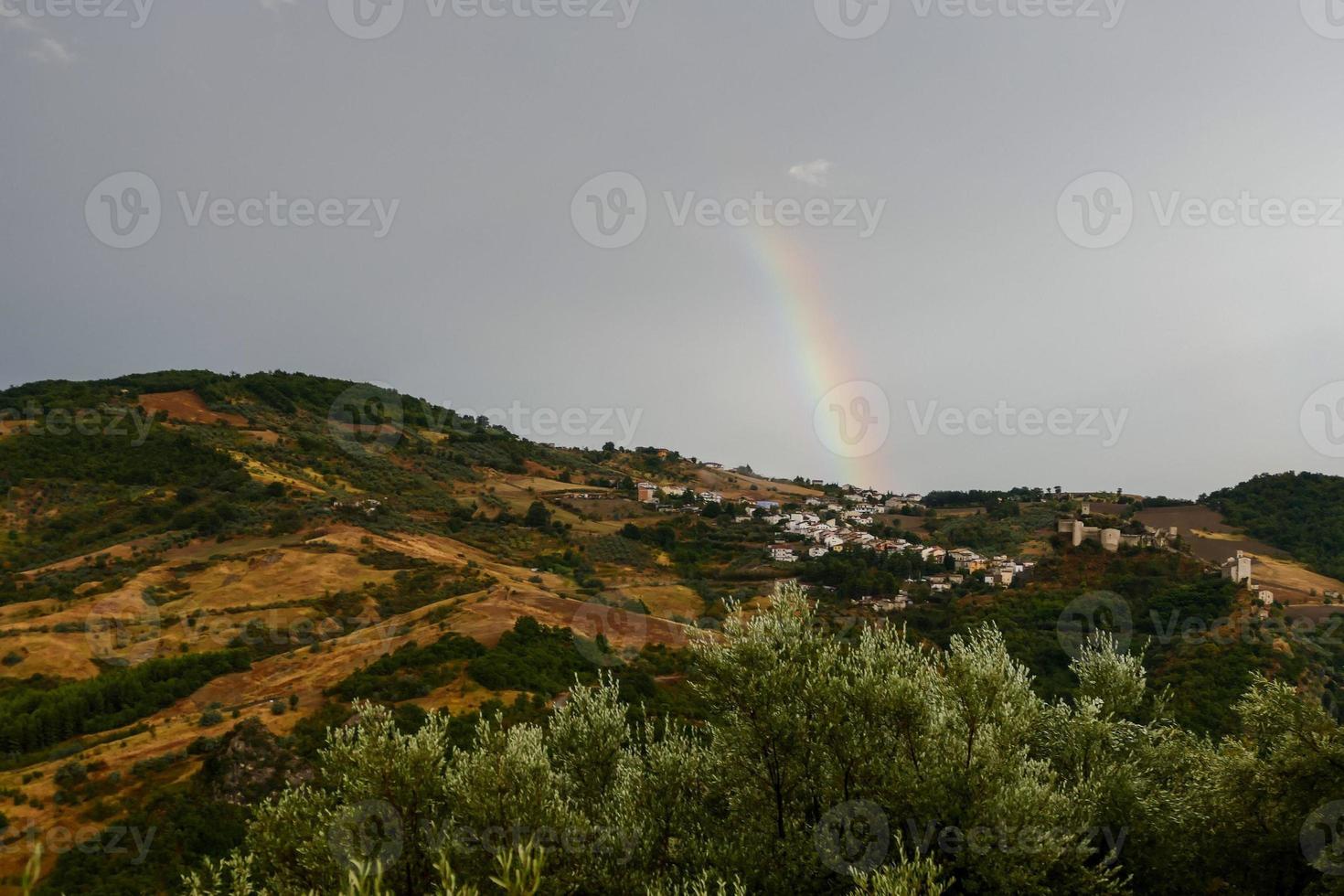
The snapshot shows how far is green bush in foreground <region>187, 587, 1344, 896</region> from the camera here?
15.5m

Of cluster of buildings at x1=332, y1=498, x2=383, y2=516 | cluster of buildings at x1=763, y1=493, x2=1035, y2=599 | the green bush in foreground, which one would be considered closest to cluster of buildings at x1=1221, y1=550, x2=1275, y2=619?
cluster of buildings at x1=763, y1=493, x2=1035, y2=599

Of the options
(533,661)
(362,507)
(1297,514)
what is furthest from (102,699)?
(1297,514)

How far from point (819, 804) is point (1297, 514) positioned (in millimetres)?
128478

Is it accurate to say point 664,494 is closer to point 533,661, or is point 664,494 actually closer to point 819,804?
point 533,661

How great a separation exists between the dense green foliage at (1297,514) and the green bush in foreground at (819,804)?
311 feet

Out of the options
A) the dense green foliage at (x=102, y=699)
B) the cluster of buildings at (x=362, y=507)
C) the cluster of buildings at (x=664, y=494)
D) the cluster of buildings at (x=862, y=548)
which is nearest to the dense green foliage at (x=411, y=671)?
the dense green foliage at (x=102, y=699)

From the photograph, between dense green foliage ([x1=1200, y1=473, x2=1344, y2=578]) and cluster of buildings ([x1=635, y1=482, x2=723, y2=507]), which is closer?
dense green foliage ([x1=1200, y1=473, x2=1344, y2=578])

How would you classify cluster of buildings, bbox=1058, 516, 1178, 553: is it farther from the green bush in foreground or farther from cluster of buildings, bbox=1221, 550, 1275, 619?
the green bush in foreground

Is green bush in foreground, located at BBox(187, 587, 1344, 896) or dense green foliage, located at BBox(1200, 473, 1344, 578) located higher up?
dense green foliage, located at BBox(1200, 473, 1344, 578)

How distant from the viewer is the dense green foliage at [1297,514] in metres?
93.2

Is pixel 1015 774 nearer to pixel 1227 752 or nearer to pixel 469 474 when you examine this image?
pixel 1227 752

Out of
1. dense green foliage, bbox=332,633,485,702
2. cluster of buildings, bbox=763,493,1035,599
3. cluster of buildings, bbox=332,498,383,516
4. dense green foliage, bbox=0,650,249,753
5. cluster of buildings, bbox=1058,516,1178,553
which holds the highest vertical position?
cluster of buildings, bbox=1058,516,1178,553

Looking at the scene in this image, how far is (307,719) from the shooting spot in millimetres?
34406

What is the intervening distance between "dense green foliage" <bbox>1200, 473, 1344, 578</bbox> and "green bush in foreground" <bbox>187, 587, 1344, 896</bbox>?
9472cm
